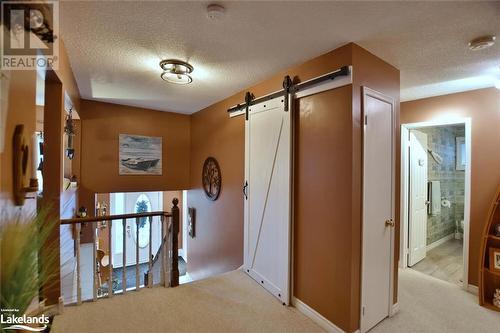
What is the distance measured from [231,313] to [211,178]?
2.28m

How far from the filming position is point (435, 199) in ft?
14.5

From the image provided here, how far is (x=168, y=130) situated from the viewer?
4.85 meters

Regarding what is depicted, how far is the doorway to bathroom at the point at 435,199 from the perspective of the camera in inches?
131

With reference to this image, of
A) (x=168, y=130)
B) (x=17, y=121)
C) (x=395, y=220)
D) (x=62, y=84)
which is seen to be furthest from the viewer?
(x=168, y=130)

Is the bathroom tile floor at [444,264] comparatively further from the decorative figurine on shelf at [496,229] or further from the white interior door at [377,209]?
the white interior door at [377,209]

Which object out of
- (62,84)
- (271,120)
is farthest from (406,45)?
(62,84)

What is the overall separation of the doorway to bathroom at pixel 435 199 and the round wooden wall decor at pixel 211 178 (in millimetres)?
2806

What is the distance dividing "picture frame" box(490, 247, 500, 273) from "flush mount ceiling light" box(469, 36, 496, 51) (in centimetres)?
214

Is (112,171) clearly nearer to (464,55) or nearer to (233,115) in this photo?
(233,115)

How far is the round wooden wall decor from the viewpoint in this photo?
3984 millimetres

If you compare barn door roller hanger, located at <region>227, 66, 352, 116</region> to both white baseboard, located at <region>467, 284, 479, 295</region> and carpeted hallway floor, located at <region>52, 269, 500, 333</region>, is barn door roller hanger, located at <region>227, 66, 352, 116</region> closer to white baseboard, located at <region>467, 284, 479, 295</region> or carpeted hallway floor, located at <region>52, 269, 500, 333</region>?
carpeted hallway floor, located at <region>52, 269, 500, 333</region>

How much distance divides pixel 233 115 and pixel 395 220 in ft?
7.82

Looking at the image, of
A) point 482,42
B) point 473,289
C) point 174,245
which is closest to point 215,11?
point 482,42

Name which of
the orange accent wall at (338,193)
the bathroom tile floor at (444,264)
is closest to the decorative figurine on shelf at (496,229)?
the bathroom tile floor at (444,264)
